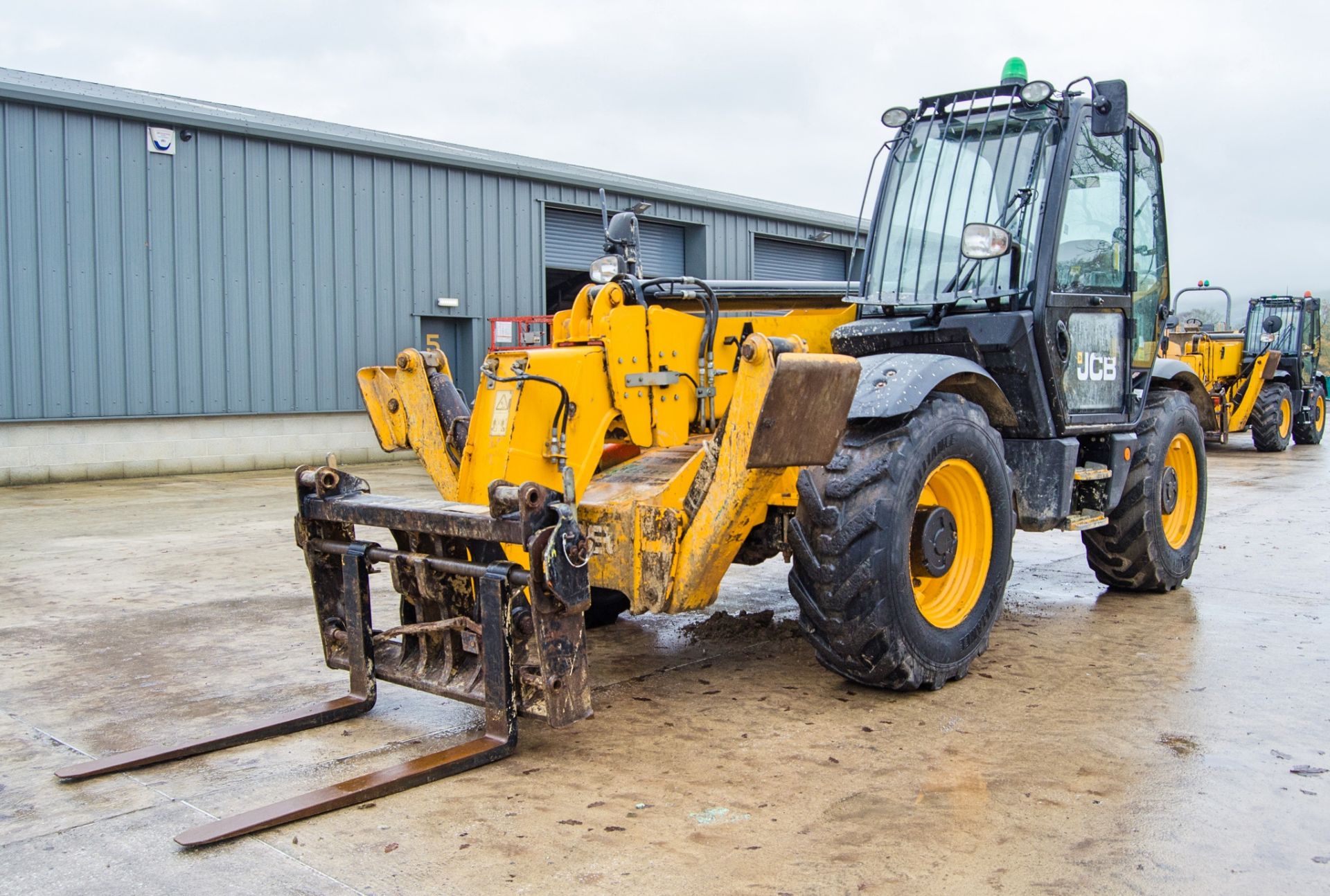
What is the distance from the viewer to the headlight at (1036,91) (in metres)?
5.40

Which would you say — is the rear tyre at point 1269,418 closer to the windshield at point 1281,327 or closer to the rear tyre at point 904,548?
the windshield at point 1281,327

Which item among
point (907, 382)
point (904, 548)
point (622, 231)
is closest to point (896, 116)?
point (622, 231)

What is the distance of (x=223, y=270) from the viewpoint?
14.9 m

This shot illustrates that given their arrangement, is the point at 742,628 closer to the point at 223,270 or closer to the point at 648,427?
the point at 648,427

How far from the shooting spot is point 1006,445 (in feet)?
18.5

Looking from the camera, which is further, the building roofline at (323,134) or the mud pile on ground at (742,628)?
the building roofline at (323,134)

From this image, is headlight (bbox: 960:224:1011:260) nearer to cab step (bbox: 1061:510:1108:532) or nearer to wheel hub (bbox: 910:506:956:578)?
wheel hub (bbox: 910:506:956:578)

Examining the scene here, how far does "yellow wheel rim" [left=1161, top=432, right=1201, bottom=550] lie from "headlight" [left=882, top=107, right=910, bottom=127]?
273cm

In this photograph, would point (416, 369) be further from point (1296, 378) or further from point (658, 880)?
point (1296, 378)

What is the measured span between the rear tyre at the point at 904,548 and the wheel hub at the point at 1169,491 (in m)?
2.15

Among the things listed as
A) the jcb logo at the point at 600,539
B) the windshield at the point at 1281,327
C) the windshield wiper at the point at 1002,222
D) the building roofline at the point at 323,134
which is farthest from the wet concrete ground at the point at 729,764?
the windshield at the point at 1281,327

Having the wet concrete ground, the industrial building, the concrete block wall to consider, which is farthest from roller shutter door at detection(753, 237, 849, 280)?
the wet concrete ground

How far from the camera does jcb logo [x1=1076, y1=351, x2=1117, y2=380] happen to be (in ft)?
18.9

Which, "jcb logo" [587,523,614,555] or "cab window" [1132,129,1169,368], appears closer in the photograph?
"jcb logo" [587,523,614,555]
